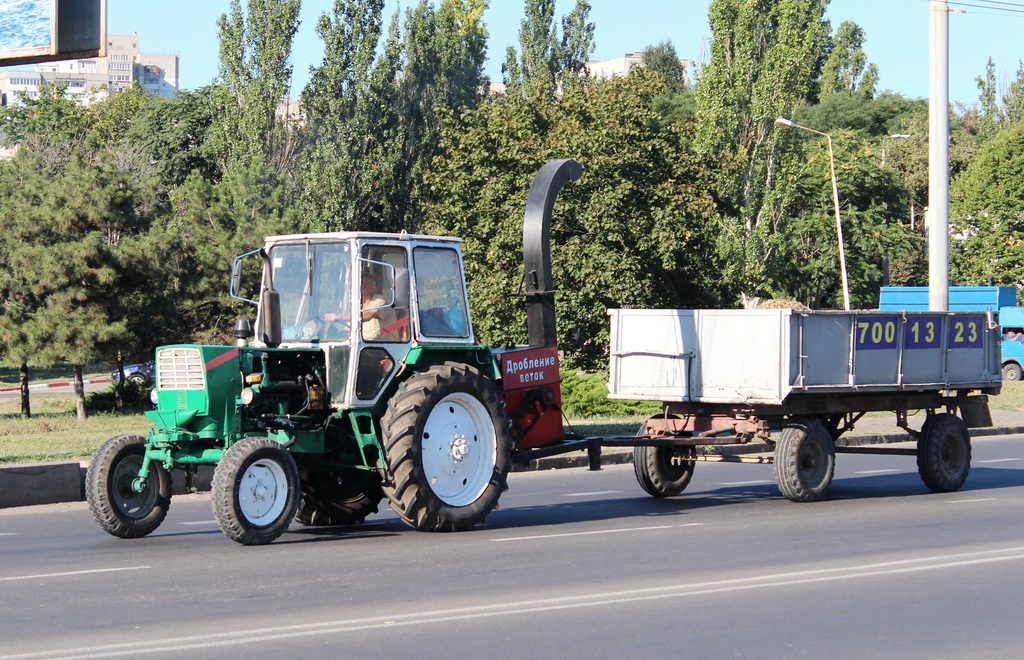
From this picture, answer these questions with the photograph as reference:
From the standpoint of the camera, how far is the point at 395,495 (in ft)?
35.5

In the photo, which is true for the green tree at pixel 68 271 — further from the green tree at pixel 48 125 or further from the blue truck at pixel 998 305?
the blue truck at pixel 998 305

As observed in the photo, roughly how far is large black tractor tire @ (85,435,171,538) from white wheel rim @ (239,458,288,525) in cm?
116

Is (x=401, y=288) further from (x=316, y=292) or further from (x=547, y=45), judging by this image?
(x=547, y=45)

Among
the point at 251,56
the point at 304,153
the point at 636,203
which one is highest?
the point at 251,56

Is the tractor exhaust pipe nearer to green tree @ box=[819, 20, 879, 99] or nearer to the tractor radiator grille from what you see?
the tractor radiator grille

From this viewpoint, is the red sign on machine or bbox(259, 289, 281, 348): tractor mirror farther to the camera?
the red sign on machine

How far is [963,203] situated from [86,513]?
52.2 meters

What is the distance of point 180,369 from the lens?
10602 millimetres

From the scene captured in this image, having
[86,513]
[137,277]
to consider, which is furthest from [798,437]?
[137,277]

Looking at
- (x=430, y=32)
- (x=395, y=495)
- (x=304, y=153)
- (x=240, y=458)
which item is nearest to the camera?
(x=240, y=458)

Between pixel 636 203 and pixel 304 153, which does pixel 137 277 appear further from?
pixel 304 153

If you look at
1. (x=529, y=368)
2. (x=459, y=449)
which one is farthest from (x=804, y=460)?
(x=459, y=449)

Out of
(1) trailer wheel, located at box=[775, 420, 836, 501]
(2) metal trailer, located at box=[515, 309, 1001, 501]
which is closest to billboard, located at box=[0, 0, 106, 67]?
(2) metal trailer, located at box=[515, 309, 1001, 501]

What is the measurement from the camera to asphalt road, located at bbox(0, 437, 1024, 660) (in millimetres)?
6824
